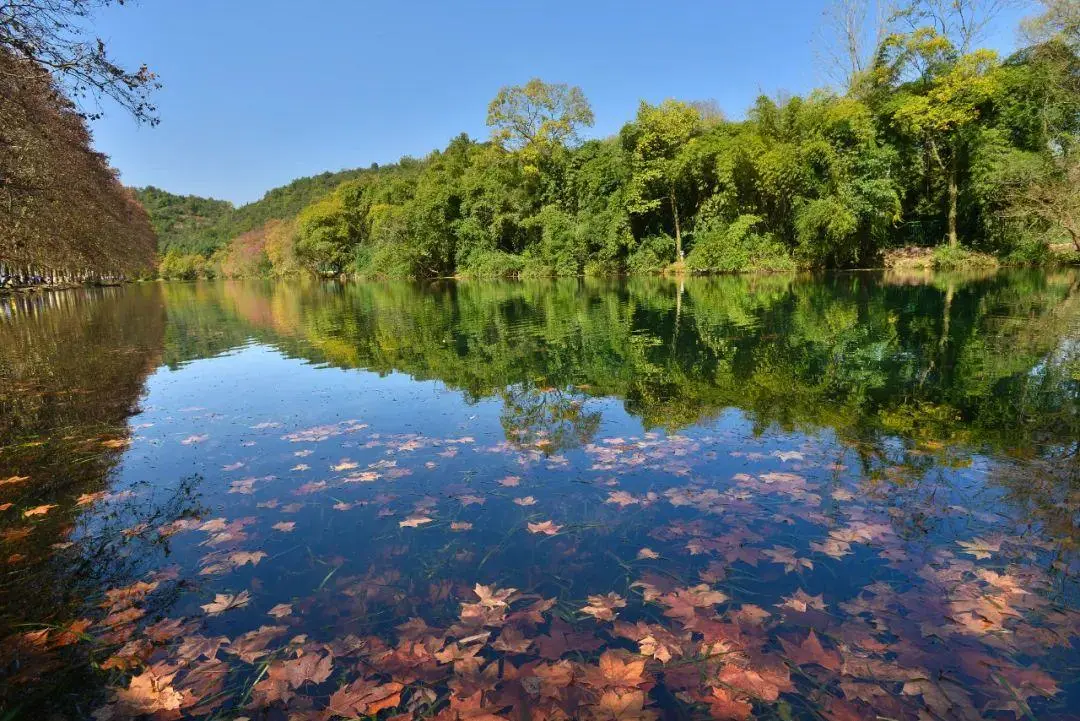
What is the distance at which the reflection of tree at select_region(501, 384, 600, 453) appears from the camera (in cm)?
652

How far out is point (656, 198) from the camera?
42.8 meters

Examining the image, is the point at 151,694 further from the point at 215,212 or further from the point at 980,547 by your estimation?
the point at 215,212

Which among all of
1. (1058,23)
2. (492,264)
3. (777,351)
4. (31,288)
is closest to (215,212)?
(31,288)

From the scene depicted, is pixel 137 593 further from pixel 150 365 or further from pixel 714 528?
pixel 150 365

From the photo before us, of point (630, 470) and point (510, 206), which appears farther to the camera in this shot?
point (510, 206)

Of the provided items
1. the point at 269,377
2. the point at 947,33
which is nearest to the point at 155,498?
the point at 269,377

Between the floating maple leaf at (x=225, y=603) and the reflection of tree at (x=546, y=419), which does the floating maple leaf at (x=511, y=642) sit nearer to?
the floating maple leaf at (x=225, y=603)

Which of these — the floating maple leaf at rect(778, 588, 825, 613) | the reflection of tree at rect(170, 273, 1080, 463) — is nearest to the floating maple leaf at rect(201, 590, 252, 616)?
the floating maple leaf at rect(778, 588, 825, 613)

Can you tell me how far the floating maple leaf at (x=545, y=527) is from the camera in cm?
434

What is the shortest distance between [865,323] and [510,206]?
131 ft

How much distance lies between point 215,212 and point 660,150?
182m

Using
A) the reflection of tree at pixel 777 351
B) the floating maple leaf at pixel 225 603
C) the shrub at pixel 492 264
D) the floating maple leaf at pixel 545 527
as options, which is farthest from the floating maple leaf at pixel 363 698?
the shrub at pixel 492 264

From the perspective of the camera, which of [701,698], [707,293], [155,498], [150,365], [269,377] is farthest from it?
[707,293]

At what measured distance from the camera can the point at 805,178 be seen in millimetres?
36938
